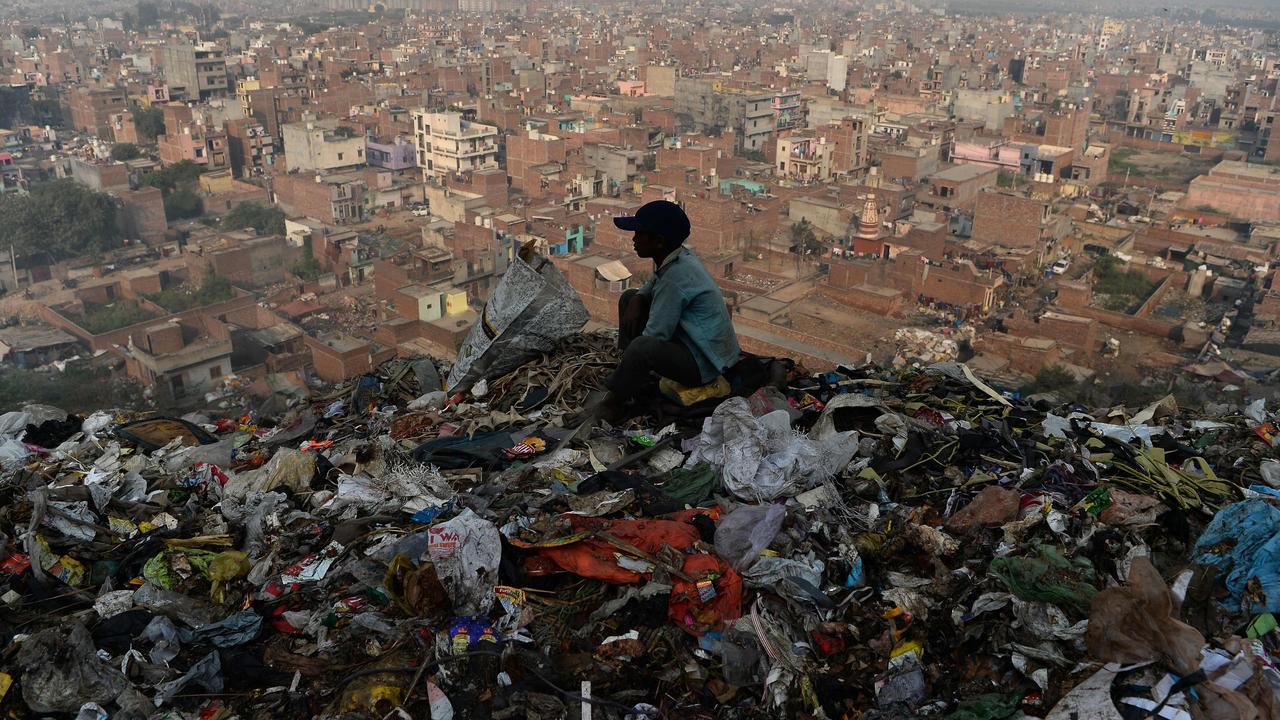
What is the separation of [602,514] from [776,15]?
9555 cm

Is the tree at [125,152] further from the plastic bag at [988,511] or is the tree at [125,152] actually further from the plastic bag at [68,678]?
the plastic bag at [988,511]

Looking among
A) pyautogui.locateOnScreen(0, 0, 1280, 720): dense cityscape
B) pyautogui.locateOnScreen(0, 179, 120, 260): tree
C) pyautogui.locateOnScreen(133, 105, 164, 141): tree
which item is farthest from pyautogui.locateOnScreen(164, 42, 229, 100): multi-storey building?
pyautogui.locateOnScreen(0, 179, 120, 260): tree

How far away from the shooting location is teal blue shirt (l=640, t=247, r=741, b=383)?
3.30 m

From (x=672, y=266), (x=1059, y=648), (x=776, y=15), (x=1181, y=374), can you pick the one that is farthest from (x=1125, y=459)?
(x=776, y=15)

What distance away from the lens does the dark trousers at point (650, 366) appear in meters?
3.32

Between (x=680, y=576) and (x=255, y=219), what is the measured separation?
2283 centimetres

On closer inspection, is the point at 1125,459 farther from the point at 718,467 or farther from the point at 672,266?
the point at 672,266

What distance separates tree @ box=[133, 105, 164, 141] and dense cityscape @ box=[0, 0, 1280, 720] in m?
0.26

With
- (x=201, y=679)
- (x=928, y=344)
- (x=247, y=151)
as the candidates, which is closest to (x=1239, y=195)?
(x=928, y=344)

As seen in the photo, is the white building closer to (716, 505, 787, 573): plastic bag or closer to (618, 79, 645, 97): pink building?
(618, 79, 645, 97): pink building

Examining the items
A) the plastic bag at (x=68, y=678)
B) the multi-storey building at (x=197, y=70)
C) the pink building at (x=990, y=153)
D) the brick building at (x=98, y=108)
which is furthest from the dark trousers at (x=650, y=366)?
the multi-storey building at (x=197, y=70)

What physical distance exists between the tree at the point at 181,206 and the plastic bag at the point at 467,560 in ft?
81.0

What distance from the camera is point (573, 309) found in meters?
4.33

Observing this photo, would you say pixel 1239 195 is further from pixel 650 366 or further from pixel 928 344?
pixel 650 366
